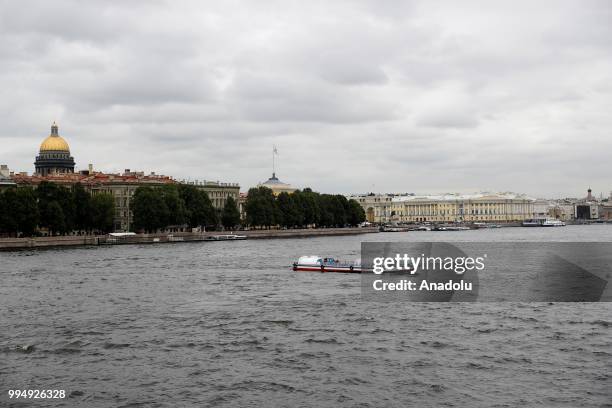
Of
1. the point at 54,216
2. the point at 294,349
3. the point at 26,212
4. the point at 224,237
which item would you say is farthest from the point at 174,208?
the point at 294,349

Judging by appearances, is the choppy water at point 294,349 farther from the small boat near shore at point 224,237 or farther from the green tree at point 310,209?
the green tree at point 310,209

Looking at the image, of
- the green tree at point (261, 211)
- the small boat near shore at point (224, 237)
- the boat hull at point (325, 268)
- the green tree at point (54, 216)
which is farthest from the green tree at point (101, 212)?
the boat hull at point (325, 268)

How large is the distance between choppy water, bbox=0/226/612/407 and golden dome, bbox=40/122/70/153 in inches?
3637

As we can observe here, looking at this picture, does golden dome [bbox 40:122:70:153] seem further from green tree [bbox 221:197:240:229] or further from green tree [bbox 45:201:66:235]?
green tree [bbox 45:201:66:235]

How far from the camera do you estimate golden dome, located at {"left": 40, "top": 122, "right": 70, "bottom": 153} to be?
12494cm

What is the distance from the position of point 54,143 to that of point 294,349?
111 meters

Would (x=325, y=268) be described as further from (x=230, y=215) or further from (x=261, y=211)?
(x=261, y=211)

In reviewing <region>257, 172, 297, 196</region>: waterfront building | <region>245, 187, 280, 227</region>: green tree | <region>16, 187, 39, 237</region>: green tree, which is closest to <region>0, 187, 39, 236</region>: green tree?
<region>16, 187, 39, 237</region>: green tree

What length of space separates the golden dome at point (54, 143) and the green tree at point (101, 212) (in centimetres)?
3351

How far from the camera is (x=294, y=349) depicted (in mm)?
22156

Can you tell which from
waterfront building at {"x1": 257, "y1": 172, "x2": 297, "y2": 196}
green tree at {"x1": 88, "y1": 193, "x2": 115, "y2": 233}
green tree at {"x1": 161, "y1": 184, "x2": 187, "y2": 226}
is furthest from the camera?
waterfront building at {"x1": 257, "y1": 172, "x2": 297, "y2": 196}

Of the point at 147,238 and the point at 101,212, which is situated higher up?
the point at 101,212

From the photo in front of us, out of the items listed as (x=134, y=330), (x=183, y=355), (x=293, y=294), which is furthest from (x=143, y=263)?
(x=183, y=355)

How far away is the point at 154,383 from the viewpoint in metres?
18.7
